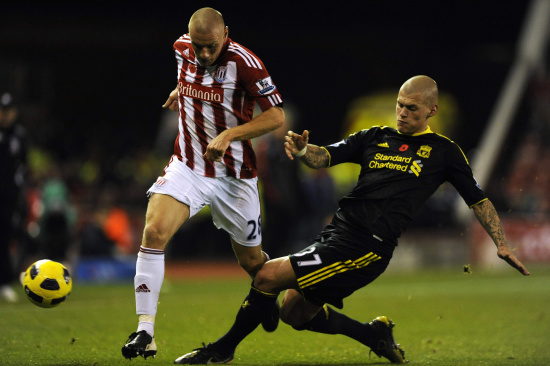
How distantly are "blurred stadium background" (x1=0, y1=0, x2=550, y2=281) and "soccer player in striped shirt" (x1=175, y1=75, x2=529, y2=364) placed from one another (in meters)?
9.43

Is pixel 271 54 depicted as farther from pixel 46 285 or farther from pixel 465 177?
pixel 465 177

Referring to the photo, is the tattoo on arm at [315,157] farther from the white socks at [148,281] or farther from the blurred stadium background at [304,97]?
the blurred stadium background at [304,97]

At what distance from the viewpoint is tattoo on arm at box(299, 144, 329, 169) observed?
5.40m

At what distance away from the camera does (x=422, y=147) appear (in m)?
5.43

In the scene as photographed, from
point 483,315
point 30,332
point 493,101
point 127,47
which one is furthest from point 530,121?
point 30,332

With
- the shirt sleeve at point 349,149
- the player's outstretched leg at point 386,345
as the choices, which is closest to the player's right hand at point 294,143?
the shirt sleeve at point 349,149

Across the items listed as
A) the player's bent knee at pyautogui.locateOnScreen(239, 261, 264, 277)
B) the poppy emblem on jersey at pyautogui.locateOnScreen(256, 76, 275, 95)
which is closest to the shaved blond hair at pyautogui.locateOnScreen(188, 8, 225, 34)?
the poppy emblem on jersey at pyautogui.locateOnScreen(256, 76, 275, 95)

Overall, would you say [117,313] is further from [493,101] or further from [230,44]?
[493,101]

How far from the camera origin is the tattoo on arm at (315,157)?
5.40 metres

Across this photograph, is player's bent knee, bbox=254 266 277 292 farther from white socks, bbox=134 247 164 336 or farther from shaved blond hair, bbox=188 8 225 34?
shaved blond hair, bbox=188 8 225 34

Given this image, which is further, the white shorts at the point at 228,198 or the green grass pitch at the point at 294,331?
the green grass pitch at the point at 294,331

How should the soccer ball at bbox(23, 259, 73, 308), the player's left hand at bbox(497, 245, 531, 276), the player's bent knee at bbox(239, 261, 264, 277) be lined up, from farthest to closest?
1. the player's bent knee at bbox(239, 261, 264, 277)
2. the soccer ball at bbox(23, 259, 73, 308)
3. the player's left hand at bbox(497, 245, 531, 276)

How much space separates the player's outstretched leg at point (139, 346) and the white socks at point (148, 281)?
14 centimetres

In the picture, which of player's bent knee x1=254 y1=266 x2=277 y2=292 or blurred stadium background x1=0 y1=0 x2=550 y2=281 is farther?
blurred stadium background x1=0 y1=0 x2=550 y2=281
